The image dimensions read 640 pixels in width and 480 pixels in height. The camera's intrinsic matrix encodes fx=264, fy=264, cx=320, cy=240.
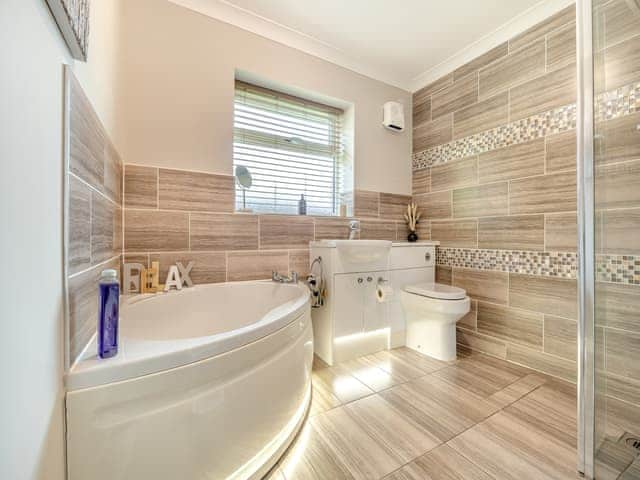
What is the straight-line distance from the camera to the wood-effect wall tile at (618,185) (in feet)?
3.60

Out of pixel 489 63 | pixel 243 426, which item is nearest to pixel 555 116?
Answer: pixel 489 63

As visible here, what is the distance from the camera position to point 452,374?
70.1 inches

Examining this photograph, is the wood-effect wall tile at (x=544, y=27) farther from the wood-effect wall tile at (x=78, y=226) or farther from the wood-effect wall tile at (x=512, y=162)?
the wood-effect wall tile at (x=78, y=226)

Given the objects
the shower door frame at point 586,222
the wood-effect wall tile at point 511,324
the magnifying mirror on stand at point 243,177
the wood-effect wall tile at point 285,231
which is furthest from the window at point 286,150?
the shower door frame at point 586,222

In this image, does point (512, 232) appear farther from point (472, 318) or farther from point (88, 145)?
point (88, 145)

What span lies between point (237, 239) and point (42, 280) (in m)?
1.38

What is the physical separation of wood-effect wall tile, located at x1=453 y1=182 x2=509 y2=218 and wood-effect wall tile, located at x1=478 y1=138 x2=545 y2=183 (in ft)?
0.24

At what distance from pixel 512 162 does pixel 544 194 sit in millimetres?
336

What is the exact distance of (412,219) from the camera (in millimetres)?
2703

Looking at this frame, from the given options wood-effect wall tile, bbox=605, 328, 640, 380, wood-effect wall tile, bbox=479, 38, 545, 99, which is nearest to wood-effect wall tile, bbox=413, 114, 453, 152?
wood-effect wall tile, bbox=479, 38, 545, 99

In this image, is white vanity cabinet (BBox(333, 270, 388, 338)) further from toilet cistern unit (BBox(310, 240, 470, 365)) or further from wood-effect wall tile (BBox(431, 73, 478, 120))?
wood-effect wall tile (BBox(431, 73, 478, 120))

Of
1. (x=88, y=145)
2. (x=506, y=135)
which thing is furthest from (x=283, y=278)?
(x=506, y=135)

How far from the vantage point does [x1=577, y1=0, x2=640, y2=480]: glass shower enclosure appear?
3.51ft

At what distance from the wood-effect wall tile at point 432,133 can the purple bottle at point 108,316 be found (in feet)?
8.78
